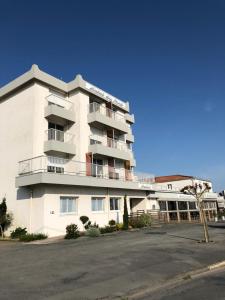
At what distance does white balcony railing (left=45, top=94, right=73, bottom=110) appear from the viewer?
2802 cm

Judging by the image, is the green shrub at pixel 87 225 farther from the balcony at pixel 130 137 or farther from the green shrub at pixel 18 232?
the balcony at pixel 130 137

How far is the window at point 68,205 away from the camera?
2422cm

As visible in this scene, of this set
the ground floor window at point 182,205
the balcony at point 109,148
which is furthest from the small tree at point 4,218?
the ground floor window at point 182,205

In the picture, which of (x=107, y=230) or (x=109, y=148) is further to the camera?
(x=109, y=148)

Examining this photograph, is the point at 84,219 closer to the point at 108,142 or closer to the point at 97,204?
the point at 97,204

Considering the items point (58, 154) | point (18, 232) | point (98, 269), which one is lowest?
point (98, 269)

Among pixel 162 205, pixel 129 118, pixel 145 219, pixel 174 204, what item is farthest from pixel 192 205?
pixel 145 219

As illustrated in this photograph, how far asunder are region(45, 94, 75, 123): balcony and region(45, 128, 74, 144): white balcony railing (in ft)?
4.41

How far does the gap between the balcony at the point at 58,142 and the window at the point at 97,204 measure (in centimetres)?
498

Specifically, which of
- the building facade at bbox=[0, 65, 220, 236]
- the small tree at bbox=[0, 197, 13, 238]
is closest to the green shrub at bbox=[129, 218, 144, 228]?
the building facade at bbox=[0, 65, 220, 236]

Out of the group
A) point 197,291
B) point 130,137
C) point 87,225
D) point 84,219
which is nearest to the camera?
point 197,291

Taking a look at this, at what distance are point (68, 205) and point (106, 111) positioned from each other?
13289 mm

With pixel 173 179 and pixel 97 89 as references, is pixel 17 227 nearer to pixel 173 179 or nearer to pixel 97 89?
pixel 97 89

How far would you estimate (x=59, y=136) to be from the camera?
93.0 ft
